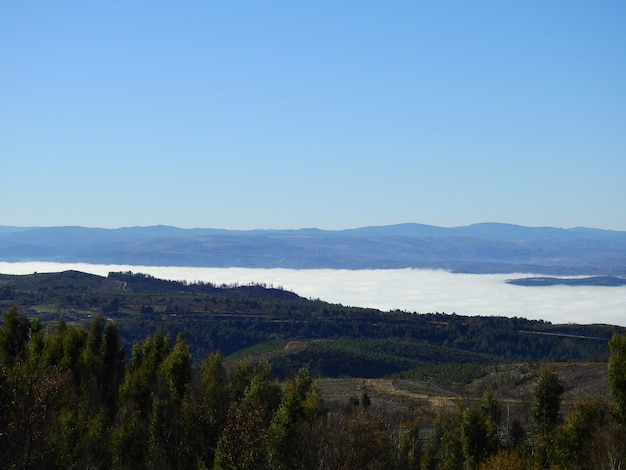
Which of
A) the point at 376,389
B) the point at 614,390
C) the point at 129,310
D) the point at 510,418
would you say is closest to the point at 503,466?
the point at 614,390

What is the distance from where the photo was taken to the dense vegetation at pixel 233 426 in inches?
1246

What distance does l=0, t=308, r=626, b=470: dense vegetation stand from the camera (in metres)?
31.6

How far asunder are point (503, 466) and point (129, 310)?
130083mm

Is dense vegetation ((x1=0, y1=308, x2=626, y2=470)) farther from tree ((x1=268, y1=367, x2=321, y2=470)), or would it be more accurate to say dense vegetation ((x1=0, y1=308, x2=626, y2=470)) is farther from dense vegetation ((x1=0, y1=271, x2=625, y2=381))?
dense vegetation ((x1=0, y1=271, x2=625, y2=381))

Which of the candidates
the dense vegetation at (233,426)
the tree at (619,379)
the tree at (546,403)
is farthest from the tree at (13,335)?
the tree at (619,379)

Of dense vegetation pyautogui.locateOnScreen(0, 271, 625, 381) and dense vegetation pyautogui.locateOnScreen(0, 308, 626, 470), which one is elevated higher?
dense vegetation pyautogui.locateOnScreen(0, 308, 626, 470)

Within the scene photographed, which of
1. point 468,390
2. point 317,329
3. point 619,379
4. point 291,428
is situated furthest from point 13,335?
point 317,329

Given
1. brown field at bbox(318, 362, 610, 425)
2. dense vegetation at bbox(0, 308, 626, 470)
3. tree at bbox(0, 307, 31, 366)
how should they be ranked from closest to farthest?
dense vegetation at bbox(0, 308, 626, 470) → tree at bbox(0, 307, 31, 366) → brown field at bbox(318, 362, 610, 425)

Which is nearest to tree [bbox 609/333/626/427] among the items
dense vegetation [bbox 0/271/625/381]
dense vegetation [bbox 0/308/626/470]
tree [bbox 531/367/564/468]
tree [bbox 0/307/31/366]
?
dense vegetation [bbox 0/308/626/470]

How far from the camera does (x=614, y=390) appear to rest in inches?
1838

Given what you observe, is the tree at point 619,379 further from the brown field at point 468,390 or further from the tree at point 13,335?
the tree at point 13,335

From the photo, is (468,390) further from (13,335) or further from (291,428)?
(291,428)

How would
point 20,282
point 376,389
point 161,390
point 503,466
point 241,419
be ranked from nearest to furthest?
point 241,419 → point 503,466 → point 161,390 → point 376,389 → point 20,282

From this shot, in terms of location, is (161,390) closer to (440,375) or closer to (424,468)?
(424,468)
